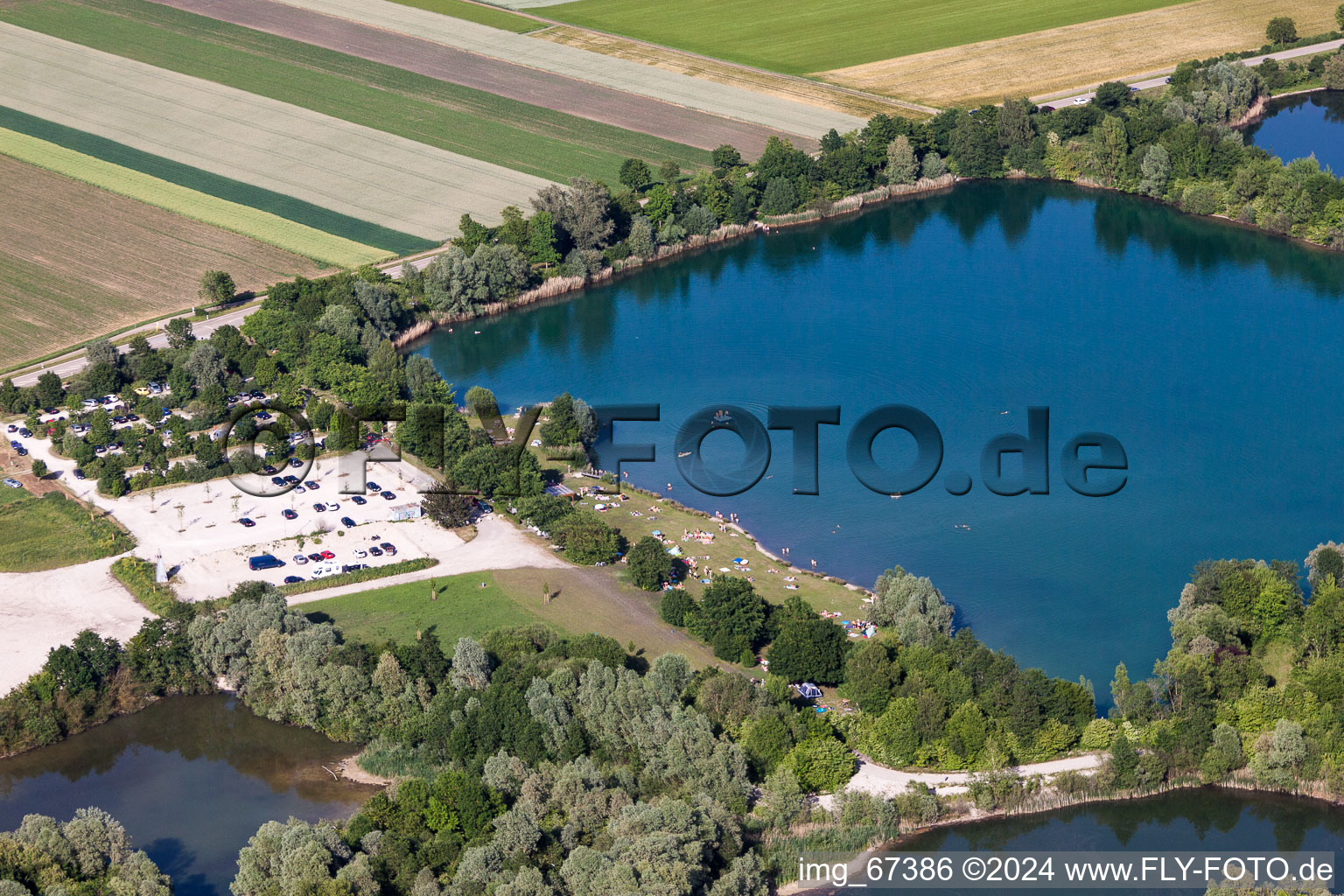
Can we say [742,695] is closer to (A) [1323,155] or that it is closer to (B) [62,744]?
(B) [62,744]

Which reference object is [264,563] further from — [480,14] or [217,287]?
[480,14]

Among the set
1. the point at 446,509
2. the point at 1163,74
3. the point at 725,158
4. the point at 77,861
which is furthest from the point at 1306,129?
the point at 77,861

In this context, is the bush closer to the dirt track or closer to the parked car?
the parked car

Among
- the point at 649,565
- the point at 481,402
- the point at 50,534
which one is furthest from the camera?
the point at 481,402

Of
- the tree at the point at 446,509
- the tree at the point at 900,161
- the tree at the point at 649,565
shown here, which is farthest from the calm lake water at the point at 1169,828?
the tree at the point at 900,161

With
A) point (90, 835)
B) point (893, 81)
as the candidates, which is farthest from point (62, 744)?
point (893, 81)
